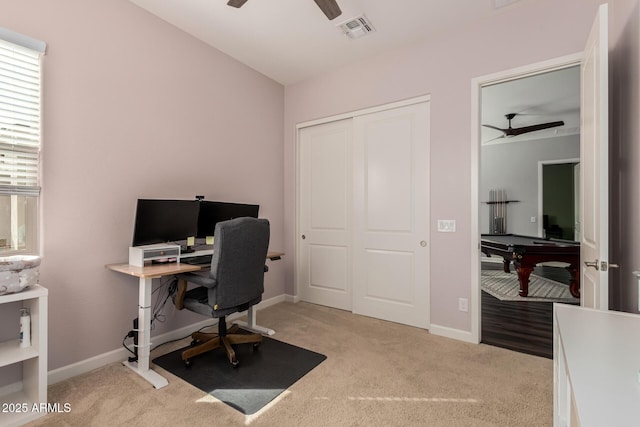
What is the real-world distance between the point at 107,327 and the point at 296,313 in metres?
1.86

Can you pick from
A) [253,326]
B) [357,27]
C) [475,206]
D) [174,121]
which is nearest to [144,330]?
[253,326]

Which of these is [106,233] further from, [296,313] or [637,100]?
[637,100]

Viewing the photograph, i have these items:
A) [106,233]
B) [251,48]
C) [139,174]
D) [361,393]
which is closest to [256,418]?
[361,393]

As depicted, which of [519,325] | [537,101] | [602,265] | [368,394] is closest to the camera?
[602,265]

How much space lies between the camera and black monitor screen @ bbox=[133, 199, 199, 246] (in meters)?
2.40

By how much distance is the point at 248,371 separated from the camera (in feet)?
7.59

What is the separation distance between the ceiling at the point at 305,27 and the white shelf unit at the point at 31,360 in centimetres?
237

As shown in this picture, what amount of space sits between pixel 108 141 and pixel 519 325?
423 cm

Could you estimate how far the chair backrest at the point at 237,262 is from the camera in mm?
2254

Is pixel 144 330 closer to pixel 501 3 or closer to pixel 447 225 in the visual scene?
pixel 447 225

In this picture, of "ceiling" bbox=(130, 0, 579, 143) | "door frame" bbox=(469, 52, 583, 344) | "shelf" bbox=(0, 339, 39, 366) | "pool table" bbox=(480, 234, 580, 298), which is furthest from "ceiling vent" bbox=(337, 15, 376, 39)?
"shelf" bbox=(0, 339, 39, 366)

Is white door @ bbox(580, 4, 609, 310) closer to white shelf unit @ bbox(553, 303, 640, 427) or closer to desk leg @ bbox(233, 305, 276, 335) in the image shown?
white shelf unit @ bbox(553, 303, 640, 427)

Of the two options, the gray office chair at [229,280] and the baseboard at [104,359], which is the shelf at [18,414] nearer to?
the baseboard at [104,359]

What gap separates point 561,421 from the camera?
1.08 m
